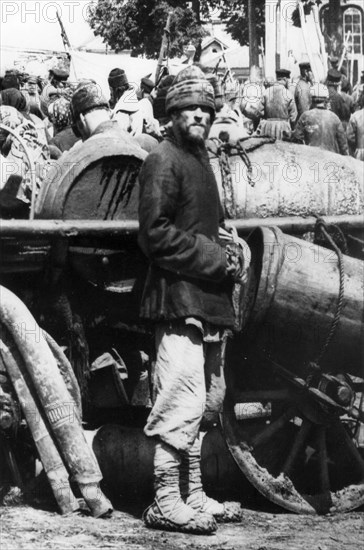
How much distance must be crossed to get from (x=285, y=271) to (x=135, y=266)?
3.07ft

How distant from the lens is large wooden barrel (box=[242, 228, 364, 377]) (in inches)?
238

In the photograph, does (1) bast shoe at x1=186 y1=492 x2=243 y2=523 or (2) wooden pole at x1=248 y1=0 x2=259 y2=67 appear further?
(2) wooden pole at x1=248 y1=0 x2=259 y2=67

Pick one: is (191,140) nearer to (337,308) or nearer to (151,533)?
(337,308)

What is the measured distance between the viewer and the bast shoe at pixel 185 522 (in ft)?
18.2

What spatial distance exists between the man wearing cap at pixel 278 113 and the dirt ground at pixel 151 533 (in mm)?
8919

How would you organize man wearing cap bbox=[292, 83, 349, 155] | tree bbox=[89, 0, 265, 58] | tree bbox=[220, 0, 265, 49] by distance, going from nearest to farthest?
man wearing cap bbox=[292, 83, 349, 155] < tree bbox=[89, 0, 265, 58] < tree bbox=[220, 0, 265, 49]

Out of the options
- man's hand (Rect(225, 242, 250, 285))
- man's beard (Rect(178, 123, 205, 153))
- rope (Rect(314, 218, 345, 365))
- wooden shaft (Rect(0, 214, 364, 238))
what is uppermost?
man's beard (Rect(178, 123, 205, 153))

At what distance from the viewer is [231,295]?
5949 mm

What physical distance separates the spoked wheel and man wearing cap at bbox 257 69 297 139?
809cm

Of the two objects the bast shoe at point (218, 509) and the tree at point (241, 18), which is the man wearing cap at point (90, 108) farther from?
the tree at point (241, 18)

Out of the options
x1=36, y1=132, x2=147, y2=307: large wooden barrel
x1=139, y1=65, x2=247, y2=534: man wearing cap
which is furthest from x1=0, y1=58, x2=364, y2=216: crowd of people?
x1=139, y1=65, x2=247, y2=534: man wearing cap

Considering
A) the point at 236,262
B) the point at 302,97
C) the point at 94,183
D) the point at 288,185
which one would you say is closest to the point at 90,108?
the point at 94,183

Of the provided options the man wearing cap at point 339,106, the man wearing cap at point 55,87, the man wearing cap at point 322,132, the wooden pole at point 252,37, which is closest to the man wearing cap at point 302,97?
the man wearing cap at point 339,106

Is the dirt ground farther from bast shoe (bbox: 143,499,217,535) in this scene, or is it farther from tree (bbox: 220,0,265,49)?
tree (bbox: 220,0,265,49)
